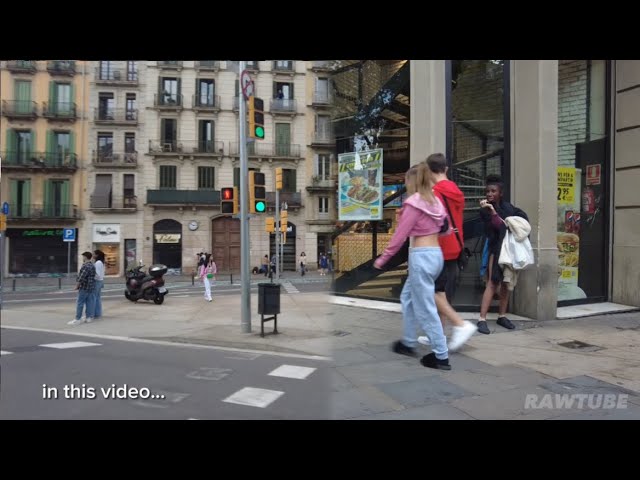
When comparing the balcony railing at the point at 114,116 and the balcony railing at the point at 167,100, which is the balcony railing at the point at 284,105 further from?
the balcony railing at the point at 114,116

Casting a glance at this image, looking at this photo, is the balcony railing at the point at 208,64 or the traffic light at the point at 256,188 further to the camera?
the traffic light at the point at 256,188

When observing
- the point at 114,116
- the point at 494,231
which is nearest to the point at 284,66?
the point at 114,116

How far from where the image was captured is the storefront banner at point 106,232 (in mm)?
1551

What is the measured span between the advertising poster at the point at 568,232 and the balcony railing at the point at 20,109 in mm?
5236

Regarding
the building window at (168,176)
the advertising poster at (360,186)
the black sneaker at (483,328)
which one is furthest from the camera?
the black sneaker at (483,328)

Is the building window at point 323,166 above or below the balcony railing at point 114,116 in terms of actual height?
below

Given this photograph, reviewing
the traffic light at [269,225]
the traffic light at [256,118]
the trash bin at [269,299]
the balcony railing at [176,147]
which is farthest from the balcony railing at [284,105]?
the trash bin at [269,299]

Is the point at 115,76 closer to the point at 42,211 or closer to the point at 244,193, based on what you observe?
the point at 42,211

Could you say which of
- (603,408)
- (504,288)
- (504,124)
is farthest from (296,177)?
(504,124)

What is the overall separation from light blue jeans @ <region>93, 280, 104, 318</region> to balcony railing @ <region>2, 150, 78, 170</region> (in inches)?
15.8

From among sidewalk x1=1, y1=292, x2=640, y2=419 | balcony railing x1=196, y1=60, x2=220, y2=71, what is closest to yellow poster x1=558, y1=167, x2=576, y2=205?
sidewalk x1=1, y1=292, x2=640, y2=419

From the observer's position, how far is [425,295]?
2.13 m

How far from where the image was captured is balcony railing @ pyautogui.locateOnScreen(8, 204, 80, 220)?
1.27 metres

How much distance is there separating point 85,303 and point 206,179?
0.62m
